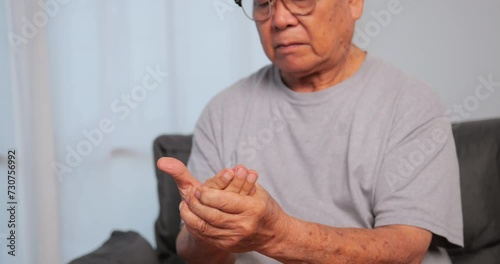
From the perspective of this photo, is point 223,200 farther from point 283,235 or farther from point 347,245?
point 347,245

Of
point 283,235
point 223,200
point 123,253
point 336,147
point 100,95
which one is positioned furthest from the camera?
point 100,95

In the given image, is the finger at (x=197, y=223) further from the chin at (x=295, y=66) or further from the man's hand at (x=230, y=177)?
the chin at (x=295, y=66)

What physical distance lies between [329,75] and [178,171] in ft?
1.65

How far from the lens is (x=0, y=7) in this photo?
5.98 feet

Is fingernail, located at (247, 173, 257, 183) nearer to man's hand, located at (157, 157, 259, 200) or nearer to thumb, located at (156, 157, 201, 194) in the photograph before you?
man's hand, located at (157, 157, 259, 200)

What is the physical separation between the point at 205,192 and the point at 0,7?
1.14m

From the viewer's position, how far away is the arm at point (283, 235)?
99 centimetres


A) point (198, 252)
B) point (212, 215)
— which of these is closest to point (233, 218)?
point (212, 215)

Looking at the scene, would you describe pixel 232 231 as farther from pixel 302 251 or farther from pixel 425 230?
pixel 425 230

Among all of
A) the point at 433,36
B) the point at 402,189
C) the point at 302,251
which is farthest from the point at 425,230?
the point at 433,36

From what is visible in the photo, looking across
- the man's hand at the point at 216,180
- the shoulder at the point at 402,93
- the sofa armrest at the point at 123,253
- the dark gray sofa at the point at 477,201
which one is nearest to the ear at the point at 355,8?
the shoulder at the point at 402,93

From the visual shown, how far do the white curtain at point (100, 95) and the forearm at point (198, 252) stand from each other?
67 centimetres

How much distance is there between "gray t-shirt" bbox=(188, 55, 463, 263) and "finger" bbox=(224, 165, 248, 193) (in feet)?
1.24

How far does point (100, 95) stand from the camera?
1.97 meters
